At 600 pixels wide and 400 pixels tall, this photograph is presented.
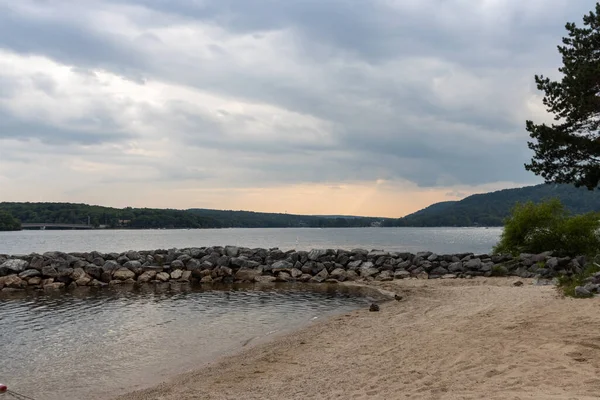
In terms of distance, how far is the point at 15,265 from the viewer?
80.5 feet

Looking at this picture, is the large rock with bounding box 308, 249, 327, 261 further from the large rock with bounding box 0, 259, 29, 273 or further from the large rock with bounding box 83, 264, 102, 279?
the large rock with bounding box 0, 259, 29, 273

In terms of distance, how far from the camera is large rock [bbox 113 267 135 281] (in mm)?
25156

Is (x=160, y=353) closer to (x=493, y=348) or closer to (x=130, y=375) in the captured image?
(x=130, y=375)

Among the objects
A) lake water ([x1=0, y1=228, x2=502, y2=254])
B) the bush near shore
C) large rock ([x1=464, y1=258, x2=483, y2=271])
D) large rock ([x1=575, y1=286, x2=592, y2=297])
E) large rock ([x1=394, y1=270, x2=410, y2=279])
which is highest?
the bush near shore

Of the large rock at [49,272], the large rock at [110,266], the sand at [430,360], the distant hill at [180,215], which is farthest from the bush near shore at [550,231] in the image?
the distant hill at [180,215]

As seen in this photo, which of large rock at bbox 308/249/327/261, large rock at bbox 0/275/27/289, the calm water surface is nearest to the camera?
the calm water surface

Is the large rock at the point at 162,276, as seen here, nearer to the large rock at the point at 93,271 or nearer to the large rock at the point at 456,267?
the large rock at the point at 93,271

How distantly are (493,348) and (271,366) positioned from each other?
433 centimetres

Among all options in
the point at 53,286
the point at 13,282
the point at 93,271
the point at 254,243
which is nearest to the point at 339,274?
the point at 93,271

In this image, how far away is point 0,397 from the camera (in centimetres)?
821

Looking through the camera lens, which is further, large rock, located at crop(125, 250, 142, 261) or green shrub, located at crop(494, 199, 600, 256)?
large rock, located at crop(125, 250, 142, 261)

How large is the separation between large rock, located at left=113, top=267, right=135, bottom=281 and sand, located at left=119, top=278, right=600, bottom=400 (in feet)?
51.0

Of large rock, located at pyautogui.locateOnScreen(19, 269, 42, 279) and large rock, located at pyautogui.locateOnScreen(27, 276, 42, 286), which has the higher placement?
large rock, located at pyautogui.locateOnScreen(19, 269, 42, 279)

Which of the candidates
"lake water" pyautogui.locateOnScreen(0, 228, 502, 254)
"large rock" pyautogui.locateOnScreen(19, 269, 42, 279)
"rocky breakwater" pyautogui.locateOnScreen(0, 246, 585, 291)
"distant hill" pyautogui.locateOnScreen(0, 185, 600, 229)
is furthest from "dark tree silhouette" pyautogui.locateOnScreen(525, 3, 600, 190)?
"distant hill" pyautogui.locateOnScreen(0, 185, 600, 229)
